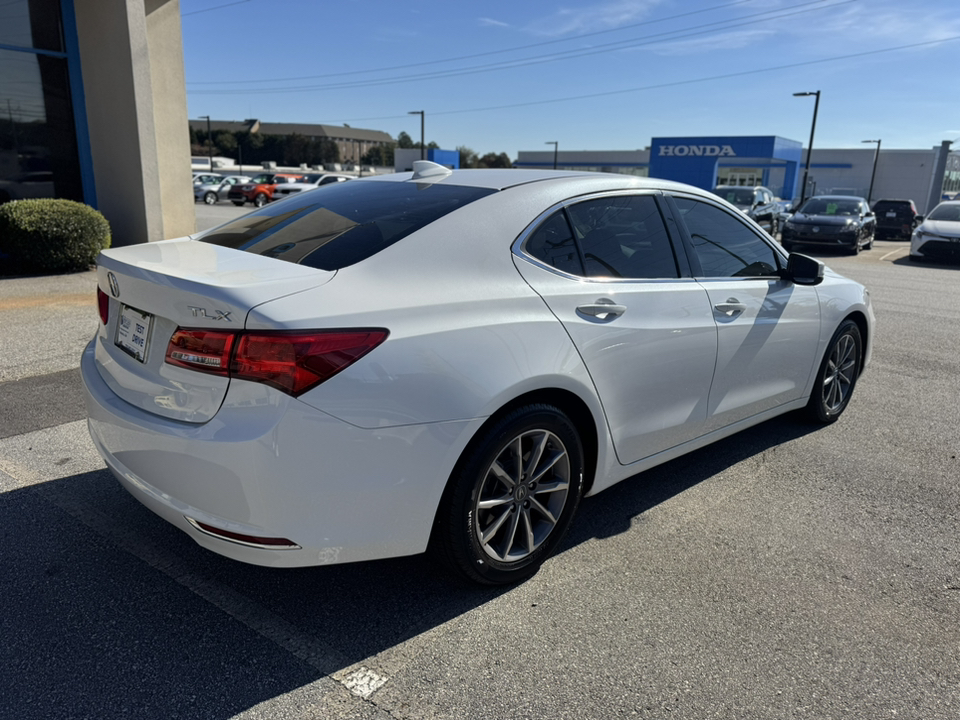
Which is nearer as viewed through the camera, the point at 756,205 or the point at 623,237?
the point at 623,237

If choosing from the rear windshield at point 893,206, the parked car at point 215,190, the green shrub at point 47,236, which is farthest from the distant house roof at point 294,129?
the green shrub at point 47,236

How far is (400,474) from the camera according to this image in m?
2.44

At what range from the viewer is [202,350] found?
7.80 feet

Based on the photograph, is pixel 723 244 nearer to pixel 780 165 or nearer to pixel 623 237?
pixel 623 237

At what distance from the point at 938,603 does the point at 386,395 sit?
2492 mm

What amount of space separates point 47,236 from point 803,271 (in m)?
9.48

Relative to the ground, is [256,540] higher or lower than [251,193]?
higher

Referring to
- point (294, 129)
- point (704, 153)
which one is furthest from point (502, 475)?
point (294, 129)

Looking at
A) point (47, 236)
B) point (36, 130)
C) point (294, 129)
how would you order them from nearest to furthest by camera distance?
point (47, 236) < point (36, 130) < point (294, 129)

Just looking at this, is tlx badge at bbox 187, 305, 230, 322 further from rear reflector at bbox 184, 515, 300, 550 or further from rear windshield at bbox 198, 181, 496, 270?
rear reflector at bbox 184, 515, 300, 550

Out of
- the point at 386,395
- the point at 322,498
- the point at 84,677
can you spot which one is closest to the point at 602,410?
the point at 386,395

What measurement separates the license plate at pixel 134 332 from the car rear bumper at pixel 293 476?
9.1 inches

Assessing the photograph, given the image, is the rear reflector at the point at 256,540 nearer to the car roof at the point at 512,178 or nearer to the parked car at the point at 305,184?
the car roof at the point at 512,178

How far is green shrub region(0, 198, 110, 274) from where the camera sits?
952 cm
